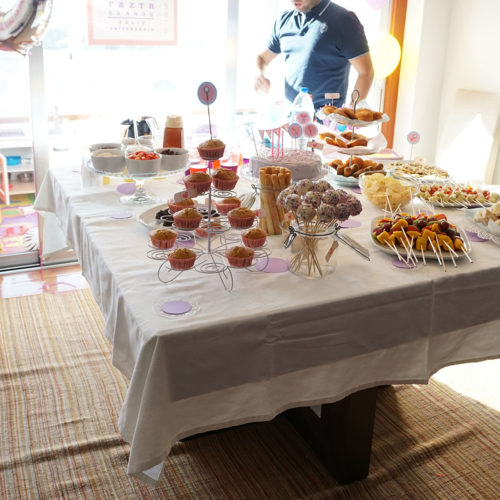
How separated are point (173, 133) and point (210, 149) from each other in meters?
0.78

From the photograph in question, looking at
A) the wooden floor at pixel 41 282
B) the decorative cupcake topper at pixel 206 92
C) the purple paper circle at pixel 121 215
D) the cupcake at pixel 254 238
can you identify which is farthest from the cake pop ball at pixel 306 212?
the wooden floor at pixel 41 282

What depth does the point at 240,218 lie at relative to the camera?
1507 millimetres

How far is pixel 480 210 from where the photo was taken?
1.83 meters

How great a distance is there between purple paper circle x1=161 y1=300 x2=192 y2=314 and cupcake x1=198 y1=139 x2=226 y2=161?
0.39 metres

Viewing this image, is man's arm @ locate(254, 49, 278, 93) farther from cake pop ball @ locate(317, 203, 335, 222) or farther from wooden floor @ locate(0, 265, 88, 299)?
cake pop ball @ locate(317, 203, 335, 222)

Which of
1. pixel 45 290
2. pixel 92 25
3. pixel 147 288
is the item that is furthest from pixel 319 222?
pixel 92 25

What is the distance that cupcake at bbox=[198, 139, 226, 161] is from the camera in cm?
150

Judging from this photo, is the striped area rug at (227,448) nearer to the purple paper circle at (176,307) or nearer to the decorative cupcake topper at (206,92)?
the purple paper circle at (176,307)

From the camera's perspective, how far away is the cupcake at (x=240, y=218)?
4.95 ft

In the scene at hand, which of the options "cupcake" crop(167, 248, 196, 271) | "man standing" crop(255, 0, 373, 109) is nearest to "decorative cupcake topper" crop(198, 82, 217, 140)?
"cupcake" crop(167, 248, 196, 271)

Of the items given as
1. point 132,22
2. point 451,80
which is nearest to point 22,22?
point 132,22

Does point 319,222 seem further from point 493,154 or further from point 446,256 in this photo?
point 493,154

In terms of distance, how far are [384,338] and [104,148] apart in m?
1.13

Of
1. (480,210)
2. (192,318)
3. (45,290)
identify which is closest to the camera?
(192,318)
